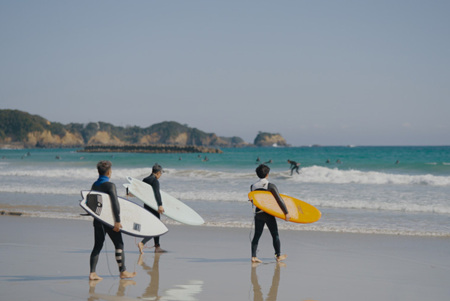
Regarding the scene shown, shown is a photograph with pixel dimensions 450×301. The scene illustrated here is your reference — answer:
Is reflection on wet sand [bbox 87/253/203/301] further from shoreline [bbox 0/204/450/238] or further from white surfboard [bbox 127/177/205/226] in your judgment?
shoreline [bbox 0/204/450/238]

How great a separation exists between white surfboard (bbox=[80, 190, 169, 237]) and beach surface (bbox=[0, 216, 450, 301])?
0.53 metres

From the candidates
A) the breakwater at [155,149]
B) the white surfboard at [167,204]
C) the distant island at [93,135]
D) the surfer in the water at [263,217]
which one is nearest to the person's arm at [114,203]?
the white surfboard at [167,204]

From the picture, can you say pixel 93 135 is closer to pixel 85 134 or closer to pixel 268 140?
pixel 85 134

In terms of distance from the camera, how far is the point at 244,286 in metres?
5.38

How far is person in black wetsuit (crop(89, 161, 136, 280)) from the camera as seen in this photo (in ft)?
17.1

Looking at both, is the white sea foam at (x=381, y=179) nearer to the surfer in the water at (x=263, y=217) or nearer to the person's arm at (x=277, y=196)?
the surfer in the water at (x=263, y=217)

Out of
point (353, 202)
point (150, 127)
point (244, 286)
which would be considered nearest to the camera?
point (244, 286)

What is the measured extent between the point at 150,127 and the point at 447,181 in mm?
167541

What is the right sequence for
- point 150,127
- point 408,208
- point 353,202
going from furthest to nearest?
point 150,127 → point 353,202 → point 408,208

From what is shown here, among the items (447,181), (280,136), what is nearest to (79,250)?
(447,181)

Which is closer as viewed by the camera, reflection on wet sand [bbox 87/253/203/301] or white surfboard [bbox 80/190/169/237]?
reflection on wet sand [bbox 87/253/203/301]

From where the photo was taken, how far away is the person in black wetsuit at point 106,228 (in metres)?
5.23

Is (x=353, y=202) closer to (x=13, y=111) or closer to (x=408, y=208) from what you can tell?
(x=408, y=208)

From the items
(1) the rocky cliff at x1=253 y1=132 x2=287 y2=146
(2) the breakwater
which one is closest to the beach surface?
(2) the breakwater
